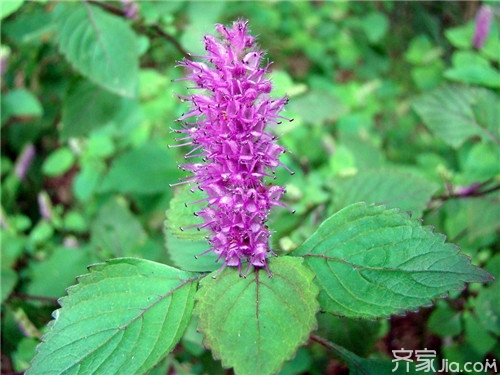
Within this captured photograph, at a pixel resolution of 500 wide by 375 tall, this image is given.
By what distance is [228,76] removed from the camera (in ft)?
3.30

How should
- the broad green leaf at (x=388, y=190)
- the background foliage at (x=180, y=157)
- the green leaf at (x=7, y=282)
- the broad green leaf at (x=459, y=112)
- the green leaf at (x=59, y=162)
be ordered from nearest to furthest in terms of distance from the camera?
1. the broad green leaf at (x=388, y=190)
2. the background foliage at (x=180, y=157)
3. the green leaf at (x=7, y=282)
4. the broad green leaf at (x=459, y=112)
5. the green leaf at (x=59, y=162)

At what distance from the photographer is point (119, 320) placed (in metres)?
1.04

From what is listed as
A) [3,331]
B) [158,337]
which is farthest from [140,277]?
[3,331]

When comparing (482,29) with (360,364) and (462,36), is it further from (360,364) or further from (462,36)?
(360,364)

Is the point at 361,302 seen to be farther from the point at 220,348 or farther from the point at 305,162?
the point at 305,162

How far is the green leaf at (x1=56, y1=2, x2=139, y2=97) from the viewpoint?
189 centimetres

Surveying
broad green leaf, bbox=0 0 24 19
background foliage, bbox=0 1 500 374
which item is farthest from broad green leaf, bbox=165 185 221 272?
broad green leaf, bbox=0 0 24 19

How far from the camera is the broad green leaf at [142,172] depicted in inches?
94.8

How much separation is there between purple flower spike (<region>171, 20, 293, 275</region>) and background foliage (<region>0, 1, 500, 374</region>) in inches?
4.2

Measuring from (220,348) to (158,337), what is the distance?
140 millimetres

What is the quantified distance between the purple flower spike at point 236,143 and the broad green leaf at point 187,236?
0.31 ft

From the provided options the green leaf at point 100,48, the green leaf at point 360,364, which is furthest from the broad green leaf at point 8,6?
the green leaf at point 360,364

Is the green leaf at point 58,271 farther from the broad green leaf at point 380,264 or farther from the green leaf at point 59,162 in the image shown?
the broad green leaf at point 380,264

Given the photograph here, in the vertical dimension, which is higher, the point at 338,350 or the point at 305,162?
the point at 338,350
